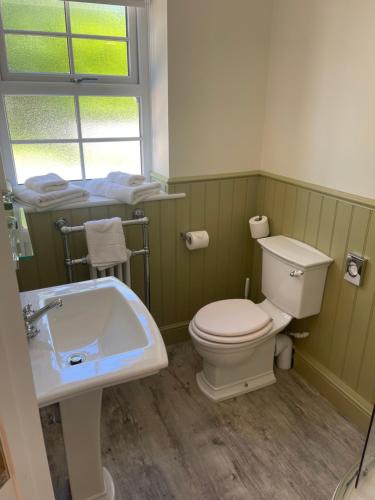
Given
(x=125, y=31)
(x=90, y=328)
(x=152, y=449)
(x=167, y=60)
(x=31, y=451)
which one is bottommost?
(x=152, y=449)

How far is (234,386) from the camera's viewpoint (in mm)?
2150

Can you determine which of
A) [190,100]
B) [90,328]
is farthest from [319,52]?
[90,328]

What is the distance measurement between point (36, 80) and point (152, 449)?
1934 millimetres

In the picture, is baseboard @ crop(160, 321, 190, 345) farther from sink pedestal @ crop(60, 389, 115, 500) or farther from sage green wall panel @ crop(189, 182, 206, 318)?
sink pedestal @ crop(60, 389, 115, 500)

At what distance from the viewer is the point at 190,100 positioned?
6.85 feet

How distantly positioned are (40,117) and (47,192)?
45 cm

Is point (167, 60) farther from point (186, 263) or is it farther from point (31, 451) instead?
point (31, 451)

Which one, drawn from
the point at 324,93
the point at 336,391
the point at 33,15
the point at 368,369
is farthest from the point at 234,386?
the point at 33,15

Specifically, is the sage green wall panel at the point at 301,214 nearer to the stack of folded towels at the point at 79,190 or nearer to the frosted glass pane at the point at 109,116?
the stack of folded towels at the point at 79,190

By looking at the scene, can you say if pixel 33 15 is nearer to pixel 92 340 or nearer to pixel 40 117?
pixel 40 117

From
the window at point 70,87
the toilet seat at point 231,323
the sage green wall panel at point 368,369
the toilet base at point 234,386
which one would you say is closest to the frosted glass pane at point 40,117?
the window at point 70,87

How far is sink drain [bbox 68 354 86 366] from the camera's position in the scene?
4.53ft

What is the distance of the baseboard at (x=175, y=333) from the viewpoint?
2520 mm

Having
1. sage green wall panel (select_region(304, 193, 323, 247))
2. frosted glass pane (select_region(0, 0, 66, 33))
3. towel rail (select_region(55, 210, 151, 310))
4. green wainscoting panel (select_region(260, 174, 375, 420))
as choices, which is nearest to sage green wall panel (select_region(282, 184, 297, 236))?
green wainscoting panel (select_region(260, 174, 375, 420))
